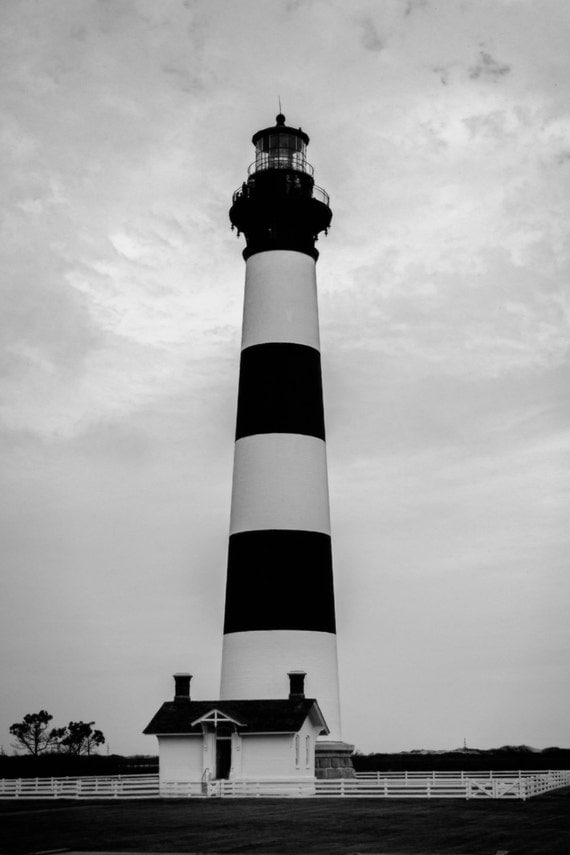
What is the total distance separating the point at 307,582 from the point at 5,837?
1630 cm

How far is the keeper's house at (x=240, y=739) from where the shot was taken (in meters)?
35.9

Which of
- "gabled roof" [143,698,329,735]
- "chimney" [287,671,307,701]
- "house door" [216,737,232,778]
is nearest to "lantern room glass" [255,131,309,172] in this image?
"chimney" [287,671,307,701]

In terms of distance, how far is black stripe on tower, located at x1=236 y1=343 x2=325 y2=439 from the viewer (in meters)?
38.9

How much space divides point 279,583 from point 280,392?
6.75 m

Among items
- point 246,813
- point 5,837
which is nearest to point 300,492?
point 246,813

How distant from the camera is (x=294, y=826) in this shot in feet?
80.1

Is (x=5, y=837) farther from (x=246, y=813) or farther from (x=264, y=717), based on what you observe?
(x=264, y=717)

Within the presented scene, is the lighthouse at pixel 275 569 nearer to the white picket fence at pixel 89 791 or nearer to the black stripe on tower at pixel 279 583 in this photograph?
the black stripe on tower at pixel 279 583

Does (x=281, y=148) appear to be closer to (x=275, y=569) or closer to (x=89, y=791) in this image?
(x=275, y=569)

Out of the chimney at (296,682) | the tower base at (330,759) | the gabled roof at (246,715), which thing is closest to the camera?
the gabled roof at (246,715)

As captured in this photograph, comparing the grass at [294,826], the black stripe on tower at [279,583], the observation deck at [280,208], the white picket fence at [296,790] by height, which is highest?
the observation deck at [280,208]

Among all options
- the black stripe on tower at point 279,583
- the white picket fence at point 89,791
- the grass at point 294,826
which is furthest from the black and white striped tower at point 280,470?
the grass at point 294,826

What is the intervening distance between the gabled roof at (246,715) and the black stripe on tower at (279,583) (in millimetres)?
2505

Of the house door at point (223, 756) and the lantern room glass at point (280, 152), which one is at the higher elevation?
the lantern room glass at point (280, 152)
